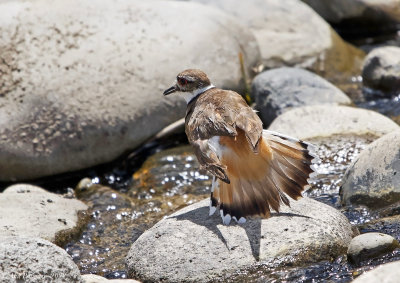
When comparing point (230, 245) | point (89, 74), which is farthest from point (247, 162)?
point (89, 74)

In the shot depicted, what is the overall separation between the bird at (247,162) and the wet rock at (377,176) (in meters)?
0.78

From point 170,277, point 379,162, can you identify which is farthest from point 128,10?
point 170,277

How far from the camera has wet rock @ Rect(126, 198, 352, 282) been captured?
177 inches

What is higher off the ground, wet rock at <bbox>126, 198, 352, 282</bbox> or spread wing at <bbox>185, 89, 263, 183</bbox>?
spread wing at <bbox>185, 89, 263, 183</bbox>

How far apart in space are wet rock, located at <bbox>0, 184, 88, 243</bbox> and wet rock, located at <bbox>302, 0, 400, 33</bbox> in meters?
6.00

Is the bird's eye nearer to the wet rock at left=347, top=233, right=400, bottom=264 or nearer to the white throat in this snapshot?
the white throat

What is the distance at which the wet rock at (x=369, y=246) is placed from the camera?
4492 mm

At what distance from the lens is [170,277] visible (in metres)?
4.50

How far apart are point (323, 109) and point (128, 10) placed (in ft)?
8.34

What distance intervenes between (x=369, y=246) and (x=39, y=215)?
2.75 meters

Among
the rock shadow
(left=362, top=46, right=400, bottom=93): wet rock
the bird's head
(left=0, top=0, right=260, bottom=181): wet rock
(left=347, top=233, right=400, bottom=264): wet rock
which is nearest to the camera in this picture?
(left=347, top=233, right=400, bottom=264): wet rock

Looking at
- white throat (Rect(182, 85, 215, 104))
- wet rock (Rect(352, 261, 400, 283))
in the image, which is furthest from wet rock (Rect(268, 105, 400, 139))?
wet rock (Rect(352, 261, 400, 283))

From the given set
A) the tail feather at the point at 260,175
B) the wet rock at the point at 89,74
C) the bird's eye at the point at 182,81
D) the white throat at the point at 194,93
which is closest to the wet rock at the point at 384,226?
the tail feather at the point at 260,175

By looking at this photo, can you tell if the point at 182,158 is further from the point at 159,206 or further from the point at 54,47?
the point at 54,47
